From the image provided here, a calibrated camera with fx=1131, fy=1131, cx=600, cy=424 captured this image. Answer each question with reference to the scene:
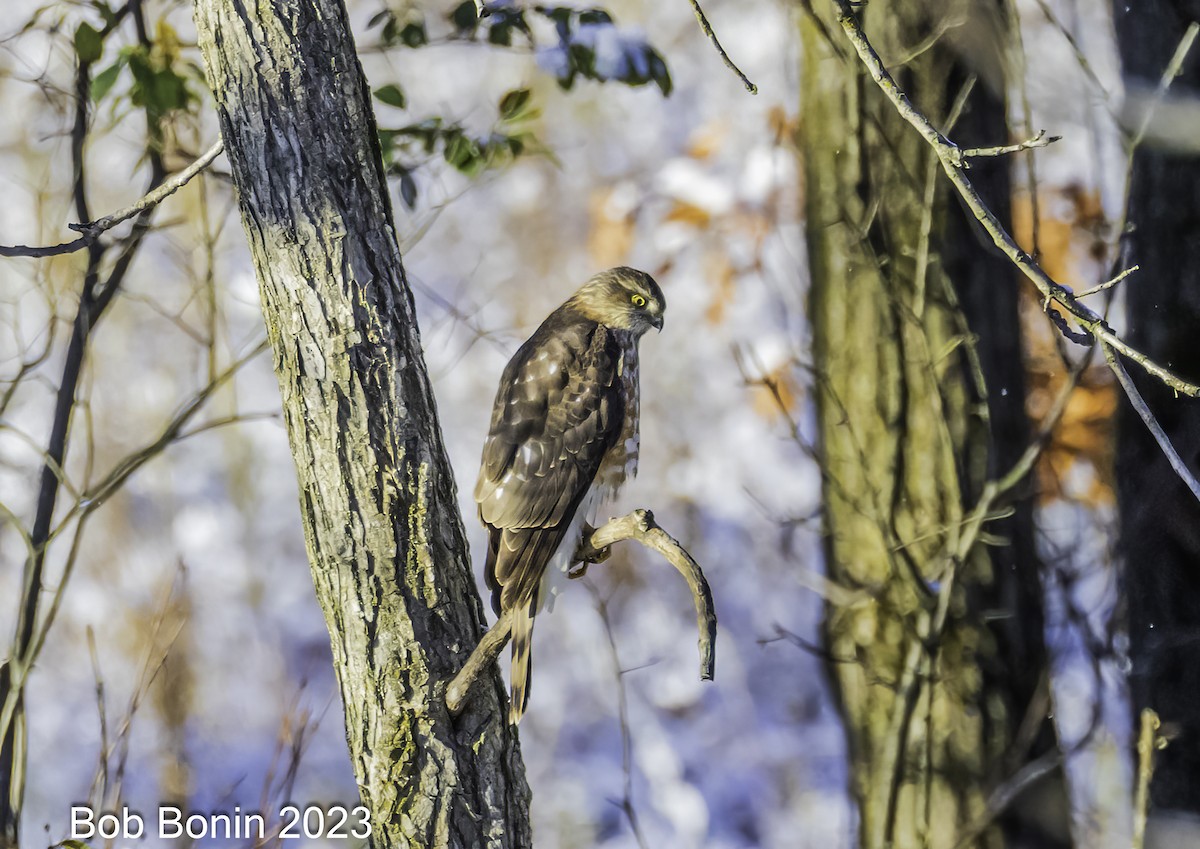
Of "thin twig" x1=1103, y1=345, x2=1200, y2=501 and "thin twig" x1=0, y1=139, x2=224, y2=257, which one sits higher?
"thin twig" x1=0, y1=139, x2=224, y2=257

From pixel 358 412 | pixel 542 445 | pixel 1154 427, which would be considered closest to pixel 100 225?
pixel 358 412

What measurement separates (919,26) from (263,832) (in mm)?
3472

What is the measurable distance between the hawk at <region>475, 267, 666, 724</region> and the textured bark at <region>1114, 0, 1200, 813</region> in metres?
1.96

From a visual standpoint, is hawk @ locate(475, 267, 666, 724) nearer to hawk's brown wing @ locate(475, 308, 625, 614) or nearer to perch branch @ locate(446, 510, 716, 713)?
hawk's brown wing @ locate(475, 308, 625, 614)

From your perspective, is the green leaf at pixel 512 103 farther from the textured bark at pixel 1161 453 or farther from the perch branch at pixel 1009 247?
the textured bark at pixel 1161 453

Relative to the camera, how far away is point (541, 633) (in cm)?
827

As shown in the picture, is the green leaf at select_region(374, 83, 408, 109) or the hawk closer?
the hawk

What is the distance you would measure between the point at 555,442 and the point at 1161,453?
239 centimetres

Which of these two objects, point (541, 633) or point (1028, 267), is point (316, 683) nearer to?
point (541, 633)

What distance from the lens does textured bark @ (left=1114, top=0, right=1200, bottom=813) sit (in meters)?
4.03

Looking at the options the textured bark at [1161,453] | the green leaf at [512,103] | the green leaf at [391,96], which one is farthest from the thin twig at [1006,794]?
the green leaf at [391,96]

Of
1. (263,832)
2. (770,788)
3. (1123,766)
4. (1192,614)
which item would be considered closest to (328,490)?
(263,832)

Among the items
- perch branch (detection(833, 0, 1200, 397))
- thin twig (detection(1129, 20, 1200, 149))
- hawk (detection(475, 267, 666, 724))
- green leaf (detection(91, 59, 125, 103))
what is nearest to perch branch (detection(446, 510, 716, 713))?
hawk (detection(475, 267, 666, 724))

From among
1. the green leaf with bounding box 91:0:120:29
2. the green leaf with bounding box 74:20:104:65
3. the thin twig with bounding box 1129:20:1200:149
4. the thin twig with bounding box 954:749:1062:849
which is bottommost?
the thin twig with bounding box 954:749:1062:849
